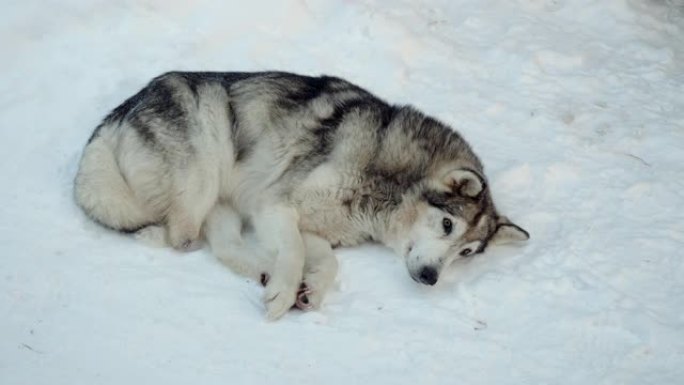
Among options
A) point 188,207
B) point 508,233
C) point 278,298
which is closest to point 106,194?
point 188,207

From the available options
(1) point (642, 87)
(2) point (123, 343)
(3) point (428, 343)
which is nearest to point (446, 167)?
(3) point (428, 343)

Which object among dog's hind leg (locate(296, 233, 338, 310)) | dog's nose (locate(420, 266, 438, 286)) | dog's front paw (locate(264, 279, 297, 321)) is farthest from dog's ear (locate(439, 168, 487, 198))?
dog's front paw (locate(264, 279, 297, 321))

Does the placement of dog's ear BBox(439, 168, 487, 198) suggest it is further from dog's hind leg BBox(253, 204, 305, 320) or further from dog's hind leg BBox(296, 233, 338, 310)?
dog's hind leg BBox(253, 204, 305, 320)

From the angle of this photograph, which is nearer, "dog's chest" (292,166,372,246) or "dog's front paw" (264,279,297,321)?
"dog's front paw" (264,279,297,321)

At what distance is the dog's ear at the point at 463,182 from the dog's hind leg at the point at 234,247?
1.34 m

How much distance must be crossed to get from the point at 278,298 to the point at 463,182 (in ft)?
5.05

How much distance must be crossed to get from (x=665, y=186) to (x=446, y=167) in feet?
6.34

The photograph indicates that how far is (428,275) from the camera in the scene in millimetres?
5004

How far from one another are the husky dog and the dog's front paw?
0.05 meters

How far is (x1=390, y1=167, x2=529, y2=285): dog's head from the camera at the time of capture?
5.15 m

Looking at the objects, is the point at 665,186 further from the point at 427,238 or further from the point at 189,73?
the point at 189,73

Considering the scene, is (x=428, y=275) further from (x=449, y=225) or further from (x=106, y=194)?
(x=106, y=194)

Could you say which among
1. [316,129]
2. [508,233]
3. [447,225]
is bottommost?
[508,233]

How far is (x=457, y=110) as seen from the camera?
22.5 ft
